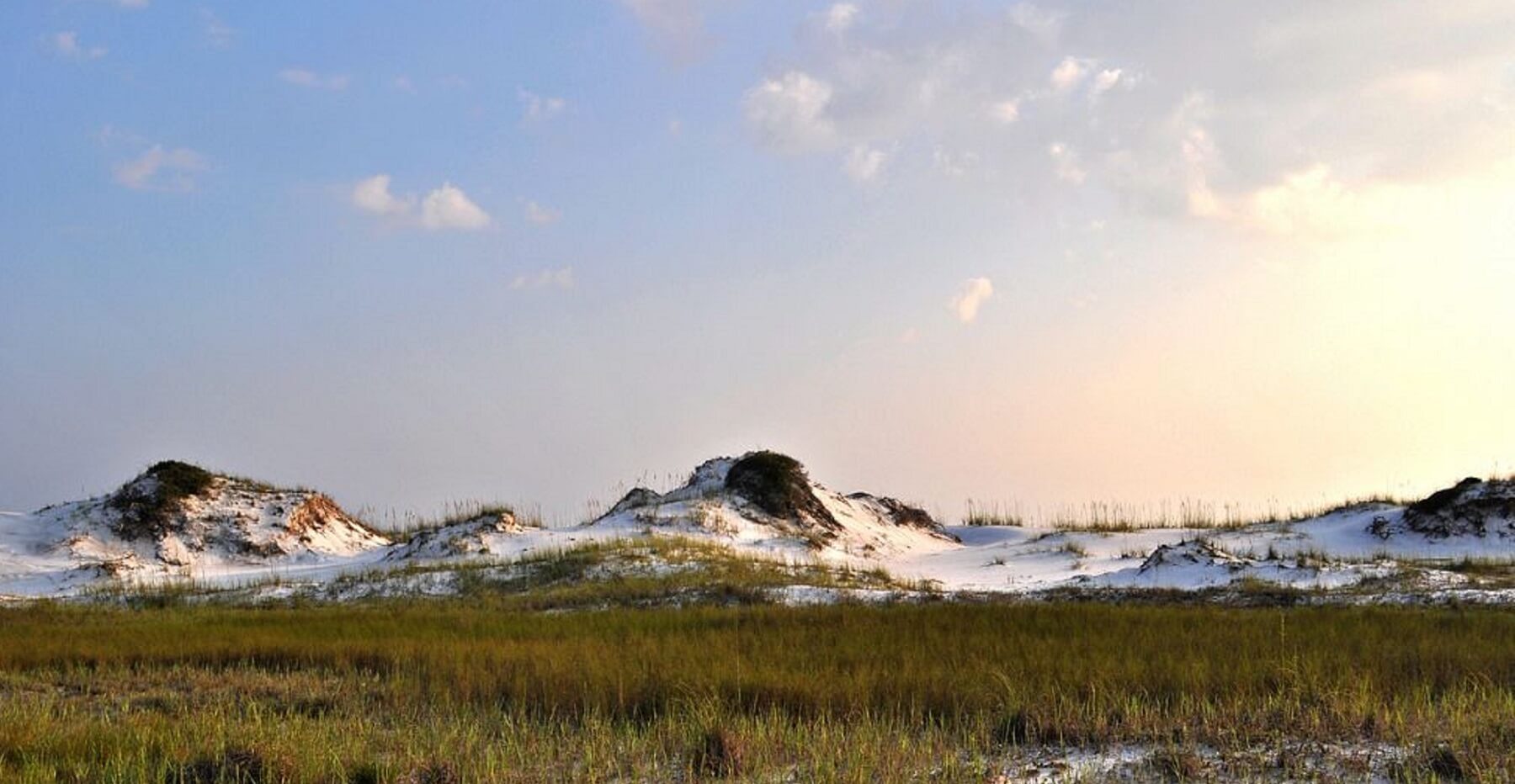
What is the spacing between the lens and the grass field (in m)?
6.28

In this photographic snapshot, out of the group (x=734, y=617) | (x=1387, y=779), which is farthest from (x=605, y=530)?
(x=1387, y=779)

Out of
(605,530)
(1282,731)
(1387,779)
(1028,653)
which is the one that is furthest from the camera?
(605,530)

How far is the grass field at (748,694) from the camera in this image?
6.28 meters

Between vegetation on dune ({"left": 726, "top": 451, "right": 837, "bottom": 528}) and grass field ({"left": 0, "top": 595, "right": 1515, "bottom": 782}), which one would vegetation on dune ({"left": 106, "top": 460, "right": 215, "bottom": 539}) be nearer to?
vegetation on dune ({"left": 726, "top": 451, "right": 837, "bottom": 528})

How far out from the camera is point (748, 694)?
8562mm

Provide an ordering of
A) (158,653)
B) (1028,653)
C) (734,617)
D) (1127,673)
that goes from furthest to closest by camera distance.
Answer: (734,617), (158,653), (1028,653), (1127,673)

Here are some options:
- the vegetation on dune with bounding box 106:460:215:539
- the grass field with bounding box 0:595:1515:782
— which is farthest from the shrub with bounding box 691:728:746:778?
the vegetation on dune with bounding box 106:460:215:539

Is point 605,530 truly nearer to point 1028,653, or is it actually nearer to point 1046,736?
point 1028,653

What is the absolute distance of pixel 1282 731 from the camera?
269 inches

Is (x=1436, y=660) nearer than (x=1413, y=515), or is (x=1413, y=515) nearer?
(x=1436, y=660)

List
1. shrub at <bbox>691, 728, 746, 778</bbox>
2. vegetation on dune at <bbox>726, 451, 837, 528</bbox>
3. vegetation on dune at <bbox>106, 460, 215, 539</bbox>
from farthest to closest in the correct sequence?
vegetation on dune at <bbox>726, 451, 837, 528</bbox>, vegetation on dune at <bbox>106, 460, 215, 539</bbox>, shrub at <bbox>691, 728, 746, 778</bbox>

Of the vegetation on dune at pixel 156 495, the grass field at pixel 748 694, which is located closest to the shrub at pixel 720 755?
the grass field at pixel 748 694

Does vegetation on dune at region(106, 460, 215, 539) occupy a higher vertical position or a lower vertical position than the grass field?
higher

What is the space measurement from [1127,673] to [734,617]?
20.3 feet
